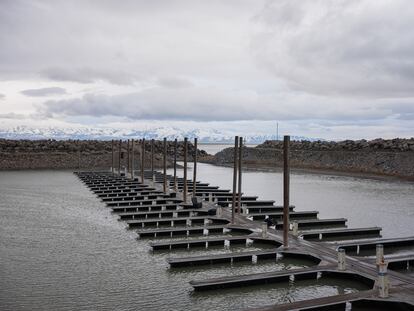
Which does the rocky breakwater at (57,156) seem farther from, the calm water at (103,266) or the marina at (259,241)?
the marina at (259,241)

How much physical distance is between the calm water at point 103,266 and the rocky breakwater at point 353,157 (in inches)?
708

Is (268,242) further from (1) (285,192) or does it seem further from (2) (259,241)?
(1) (285,192)

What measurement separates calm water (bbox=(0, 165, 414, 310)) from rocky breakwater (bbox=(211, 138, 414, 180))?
17971mm

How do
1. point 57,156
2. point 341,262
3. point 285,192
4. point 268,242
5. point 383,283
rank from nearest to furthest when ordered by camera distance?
point 383,283
point 341,262
point 285,192
point 268,242
point 57,156

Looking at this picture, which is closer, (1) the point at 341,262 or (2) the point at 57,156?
(1) the point at 341,262

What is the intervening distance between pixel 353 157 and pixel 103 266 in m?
40.2

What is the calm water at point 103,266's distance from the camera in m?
10.1

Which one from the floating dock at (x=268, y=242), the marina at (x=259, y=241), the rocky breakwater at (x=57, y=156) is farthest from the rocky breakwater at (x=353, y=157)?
the marina at (x=259, y=241)

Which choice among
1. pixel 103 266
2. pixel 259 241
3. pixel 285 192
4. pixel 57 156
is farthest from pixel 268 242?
pixel 57 156

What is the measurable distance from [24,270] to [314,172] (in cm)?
4044

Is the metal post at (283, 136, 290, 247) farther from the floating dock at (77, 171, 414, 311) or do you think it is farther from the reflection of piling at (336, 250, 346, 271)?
the reflection of piling at (336, 250, 346, 271)

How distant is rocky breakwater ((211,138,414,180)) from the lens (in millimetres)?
42219

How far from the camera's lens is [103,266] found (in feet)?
41.5

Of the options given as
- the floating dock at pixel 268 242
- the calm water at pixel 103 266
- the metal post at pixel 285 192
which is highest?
the metal post at pixel 285 192
